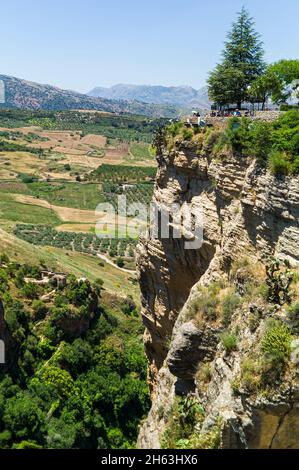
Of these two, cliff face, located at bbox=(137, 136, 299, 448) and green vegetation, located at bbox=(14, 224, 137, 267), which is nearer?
cliff face, located at bbox=(137, 136, 299, 448)

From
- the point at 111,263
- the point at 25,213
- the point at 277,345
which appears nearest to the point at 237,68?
the point at 277,345

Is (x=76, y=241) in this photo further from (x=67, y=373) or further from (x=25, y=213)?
(x=67, y=373)

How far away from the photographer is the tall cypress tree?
30641mm

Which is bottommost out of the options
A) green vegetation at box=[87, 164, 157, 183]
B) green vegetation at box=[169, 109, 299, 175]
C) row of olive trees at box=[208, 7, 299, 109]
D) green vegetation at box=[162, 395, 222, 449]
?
green vegetation at box=[87, 164, 157, 183]

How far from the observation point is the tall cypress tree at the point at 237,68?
30.6 m

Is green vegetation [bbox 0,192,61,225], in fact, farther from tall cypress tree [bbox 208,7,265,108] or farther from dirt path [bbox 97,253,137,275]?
tall cypress tree [bbox 208,7,265,108]

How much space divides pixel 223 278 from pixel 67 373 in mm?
31429

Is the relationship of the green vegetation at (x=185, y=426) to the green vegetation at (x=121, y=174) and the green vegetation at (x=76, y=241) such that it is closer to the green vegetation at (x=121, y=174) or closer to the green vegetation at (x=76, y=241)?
the green vegetation at (x=76, y=241)

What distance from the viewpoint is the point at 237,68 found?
3125 cm

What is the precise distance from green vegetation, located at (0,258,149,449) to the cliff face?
663 inches

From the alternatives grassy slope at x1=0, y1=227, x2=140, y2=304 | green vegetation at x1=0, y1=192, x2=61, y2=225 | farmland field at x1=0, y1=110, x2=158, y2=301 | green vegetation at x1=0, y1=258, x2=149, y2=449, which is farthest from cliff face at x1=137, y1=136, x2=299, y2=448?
green vegetation at x1=0, y1=192, x2=61, y2=225

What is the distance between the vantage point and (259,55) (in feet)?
106

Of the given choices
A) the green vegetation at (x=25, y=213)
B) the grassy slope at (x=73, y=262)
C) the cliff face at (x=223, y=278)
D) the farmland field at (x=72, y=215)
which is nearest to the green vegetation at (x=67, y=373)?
the grassy slope at (x=73, y=262)
